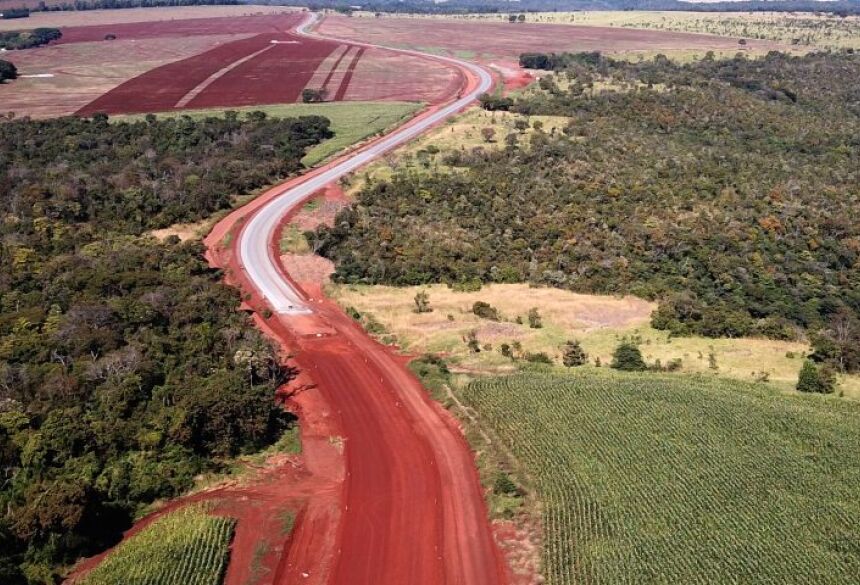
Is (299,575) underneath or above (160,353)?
underneath

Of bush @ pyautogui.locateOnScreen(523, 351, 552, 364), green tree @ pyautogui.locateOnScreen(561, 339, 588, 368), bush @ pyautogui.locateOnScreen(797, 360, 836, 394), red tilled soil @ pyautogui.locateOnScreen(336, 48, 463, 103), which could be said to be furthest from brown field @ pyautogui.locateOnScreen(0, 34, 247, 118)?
bush @ pyautogui.locateOnScreen(797, 360, 836, 394)

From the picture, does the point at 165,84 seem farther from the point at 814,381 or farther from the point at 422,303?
the point at 814,381

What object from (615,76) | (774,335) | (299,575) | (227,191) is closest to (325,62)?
(615,76)

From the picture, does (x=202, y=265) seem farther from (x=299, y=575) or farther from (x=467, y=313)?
(x=299, y=575)

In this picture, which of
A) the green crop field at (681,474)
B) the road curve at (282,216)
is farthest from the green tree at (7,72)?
the green crop field at (681,474)

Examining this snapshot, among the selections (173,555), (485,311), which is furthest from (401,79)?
(173,555)

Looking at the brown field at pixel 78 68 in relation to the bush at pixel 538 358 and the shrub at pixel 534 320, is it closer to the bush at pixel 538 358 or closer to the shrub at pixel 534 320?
the shrub at pixel 534 320
